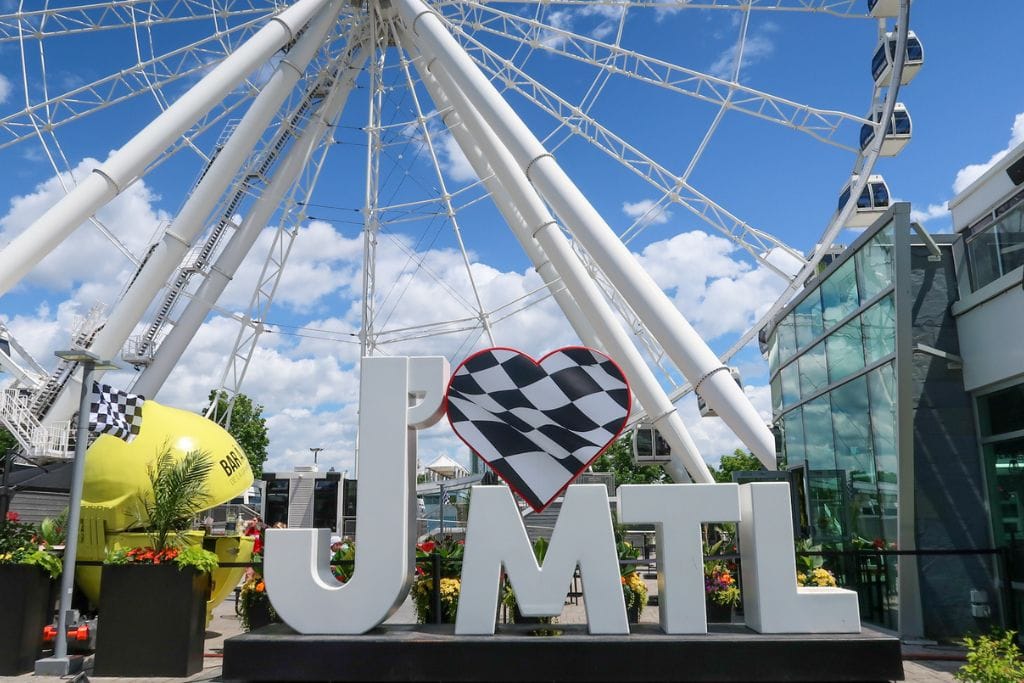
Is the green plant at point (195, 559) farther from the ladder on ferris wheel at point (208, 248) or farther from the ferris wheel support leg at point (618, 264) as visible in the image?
the ladder on ferris wheel at point (208, 248)

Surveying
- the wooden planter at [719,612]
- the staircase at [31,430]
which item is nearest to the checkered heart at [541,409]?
the wooden planter at [719,612]

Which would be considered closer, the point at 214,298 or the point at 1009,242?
the point at 1009,242

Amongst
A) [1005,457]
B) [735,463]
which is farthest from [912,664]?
[735,463]

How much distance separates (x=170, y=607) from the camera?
31.4 feet

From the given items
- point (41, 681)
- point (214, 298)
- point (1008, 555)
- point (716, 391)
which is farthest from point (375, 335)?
point (1008, 555)

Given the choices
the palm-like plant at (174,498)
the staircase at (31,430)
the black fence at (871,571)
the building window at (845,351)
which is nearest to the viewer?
the black fence at (871,571)

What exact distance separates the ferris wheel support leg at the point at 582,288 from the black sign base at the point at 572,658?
6958 millimetres

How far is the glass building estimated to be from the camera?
1164cm

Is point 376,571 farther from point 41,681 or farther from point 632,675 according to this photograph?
point 41,681

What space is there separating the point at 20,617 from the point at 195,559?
2.11 metres

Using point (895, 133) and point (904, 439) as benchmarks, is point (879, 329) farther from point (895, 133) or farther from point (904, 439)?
point (895, 133)

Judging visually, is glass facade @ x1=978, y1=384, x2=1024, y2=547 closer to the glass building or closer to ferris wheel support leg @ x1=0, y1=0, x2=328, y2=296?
the glass building

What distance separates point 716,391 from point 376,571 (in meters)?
6.39

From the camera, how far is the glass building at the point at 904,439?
38.2 feet
